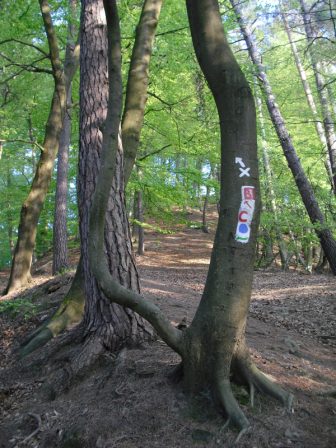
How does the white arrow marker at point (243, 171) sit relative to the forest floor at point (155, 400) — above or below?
above

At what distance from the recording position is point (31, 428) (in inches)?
153

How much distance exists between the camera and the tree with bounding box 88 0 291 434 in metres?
3.26

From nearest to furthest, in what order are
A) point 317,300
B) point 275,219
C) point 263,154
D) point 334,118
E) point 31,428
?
point 31,428, point 317,300, point 275,219, point 334,118, point 263,154

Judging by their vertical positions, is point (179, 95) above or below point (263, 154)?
above

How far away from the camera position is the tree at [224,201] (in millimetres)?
3264

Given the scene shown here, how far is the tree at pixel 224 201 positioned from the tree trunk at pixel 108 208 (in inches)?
60.6

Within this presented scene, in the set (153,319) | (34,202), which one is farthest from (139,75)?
(34,202)

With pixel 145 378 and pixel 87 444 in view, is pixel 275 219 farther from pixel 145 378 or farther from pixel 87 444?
pixel 87 444


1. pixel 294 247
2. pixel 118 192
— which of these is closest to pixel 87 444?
pixel 118 192

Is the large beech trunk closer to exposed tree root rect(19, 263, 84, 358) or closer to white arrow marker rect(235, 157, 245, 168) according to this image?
white arrow marker rect(235, 157, 245, 168)

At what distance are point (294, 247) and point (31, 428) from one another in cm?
1270

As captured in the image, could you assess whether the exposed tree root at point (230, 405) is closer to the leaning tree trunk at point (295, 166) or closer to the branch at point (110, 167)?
the branch at point (110, 167)

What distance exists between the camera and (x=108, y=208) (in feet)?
16.5

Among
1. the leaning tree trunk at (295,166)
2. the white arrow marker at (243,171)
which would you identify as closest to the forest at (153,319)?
the white arrow marker at (243,171)
